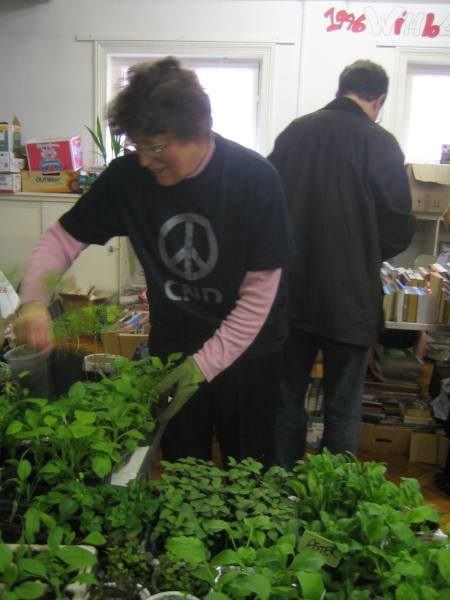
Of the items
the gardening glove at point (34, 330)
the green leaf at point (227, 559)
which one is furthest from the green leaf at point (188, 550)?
the gardening glove at point (34, 330)

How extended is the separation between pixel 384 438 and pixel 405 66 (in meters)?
2.36

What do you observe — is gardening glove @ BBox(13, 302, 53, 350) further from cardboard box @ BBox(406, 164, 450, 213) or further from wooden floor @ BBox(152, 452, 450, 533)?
cardboard box @ BBox(406, 164, 450, 213)

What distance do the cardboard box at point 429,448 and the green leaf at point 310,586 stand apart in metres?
2.18

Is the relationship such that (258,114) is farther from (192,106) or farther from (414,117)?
(192,106)

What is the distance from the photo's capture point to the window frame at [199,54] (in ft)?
11.7

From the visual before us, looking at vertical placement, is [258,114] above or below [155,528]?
above

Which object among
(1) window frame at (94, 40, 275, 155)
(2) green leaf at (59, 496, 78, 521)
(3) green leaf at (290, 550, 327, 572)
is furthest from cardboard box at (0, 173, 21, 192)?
(3) green leaf at (290, 550, 327, 572)

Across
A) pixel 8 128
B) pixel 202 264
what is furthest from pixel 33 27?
pixel 202 264

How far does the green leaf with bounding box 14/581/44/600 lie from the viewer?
0.63m

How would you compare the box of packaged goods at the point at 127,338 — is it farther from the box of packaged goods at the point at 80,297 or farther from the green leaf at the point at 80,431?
the green leaf at the point at 80,431

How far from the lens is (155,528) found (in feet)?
2.70

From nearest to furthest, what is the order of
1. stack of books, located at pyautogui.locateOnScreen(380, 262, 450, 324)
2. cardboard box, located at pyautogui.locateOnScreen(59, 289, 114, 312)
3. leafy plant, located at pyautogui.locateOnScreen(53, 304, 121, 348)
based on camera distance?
leafy plant, located at pyautogui.locateOnScreen(53, 304, 121, 348) → stack of books, located at pyautogui.locateOnScreen(380, 262, 450, 324) → cardboard box, located at pyautogui.locateOnScreen(59, 289, 114, 312)

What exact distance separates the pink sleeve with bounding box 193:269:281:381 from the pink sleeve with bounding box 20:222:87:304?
1.35ft

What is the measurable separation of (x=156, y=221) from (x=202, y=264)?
6.0 inches
